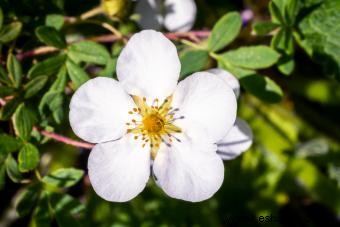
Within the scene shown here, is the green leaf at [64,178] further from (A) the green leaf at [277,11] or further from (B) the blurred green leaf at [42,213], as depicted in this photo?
(A) the green leaf at [277,11]

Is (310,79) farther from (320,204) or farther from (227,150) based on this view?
(227,150)

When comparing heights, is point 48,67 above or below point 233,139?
above

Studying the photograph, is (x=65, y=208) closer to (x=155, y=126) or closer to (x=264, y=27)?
(x=155, y=126)

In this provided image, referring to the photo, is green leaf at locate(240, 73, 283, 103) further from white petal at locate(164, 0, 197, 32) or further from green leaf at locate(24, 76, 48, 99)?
green leaf at locate(24, 76, 48, 99)

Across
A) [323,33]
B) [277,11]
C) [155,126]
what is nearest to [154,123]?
[155,126]

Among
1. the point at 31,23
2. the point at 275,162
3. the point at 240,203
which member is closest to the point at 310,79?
the point at 275,162
